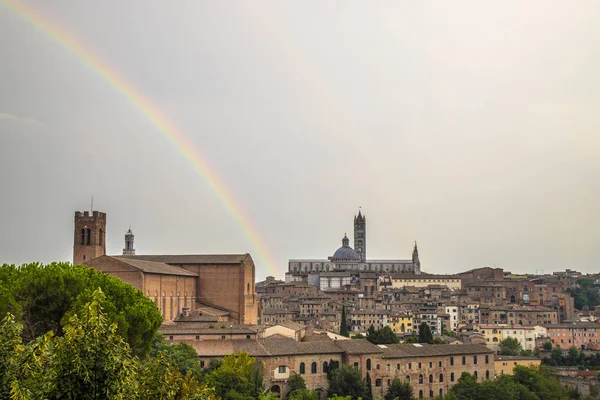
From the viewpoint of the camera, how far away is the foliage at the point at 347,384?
3344 cm

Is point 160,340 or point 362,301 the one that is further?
point 362,301

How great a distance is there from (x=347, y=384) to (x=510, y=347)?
2458 centimetres

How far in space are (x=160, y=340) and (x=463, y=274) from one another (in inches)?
2678

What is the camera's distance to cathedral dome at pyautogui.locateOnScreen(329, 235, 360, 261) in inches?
4336

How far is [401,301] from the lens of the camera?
229 feet

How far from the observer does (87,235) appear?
50.7 meters

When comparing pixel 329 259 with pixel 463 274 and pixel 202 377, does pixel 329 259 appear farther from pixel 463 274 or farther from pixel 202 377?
pixel 202 377

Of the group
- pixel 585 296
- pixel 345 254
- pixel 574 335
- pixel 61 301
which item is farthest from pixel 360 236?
pixel 61 301

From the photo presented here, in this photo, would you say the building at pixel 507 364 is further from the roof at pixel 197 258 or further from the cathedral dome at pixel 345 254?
the cathedral dome at pixel 345 254

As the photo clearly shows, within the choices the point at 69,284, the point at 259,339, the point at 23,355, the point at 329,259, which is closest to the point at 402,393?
the point at 259,339

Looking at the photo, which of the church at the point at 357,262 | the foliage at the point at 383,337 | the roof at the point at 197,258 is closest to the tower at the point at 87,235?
the roof at the point at 197,258

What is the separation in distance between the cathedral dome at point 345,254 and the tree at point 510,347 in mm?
55101

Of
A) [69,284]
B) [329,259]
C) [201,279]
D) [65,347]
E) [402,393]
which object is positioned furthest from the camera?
[329,259]

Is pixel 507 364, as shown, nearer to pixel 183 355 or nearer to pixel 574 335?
pixel 574 335
